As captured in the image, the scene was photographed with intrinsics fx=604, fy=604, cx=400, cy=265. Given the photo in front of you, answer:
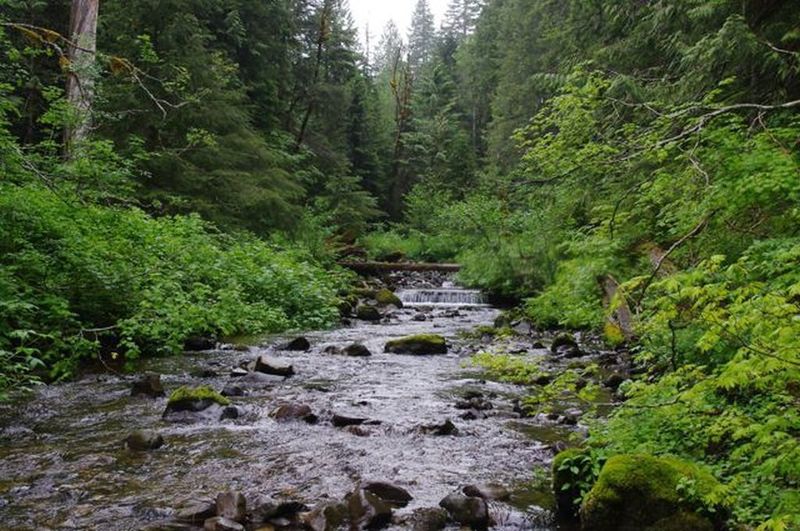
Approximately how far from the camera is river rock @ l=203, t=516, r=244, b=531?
12.9ft

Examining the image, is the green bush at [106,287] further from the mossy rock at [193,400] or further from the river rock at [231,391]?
the river rock at [231,391]

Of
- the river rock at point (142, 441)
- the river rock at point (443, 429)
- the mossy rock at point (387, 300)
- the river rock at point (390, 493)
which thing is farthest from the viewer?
the mossy rock at point (387, 300)

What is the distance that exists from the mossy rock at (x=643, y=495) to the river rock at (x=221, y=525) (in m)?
2.33

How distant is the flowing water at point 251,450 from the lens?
4.47 meters

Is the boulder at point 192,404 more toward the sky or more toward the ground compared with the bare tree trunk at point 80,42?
more toward the ground

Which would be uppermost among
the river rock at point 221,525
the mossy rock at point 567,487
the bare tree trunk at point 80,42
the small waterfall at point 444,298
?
the bare tree trunk at point 80,42

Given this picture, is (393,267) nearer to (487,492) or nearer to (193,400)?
(193,400)

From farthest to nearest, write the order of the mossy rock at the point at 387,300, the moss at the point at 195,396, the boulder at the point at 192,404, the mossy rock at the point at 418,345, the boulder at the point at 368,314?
the mossy rock at the point at 387,300, the boulder at the point at 368,314, the mossy rock at the point at 418,345, the moss at the point at 195,396, the boulder at the point at 192,404

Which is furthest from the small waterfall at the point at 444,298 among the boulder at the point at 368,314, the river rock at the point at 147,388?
the river rock at the point at 147,388

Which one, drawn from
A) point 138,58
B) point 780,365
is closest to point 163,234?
point 138,58

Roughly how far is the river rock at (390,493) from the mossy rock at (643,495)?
131cm

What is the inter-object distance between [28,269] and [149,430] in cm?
291

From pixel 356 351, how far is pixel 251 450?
520 centimetres

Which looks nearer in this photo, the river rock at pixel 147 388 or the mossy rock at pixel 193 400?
the mossy rock at pixel 193 400
